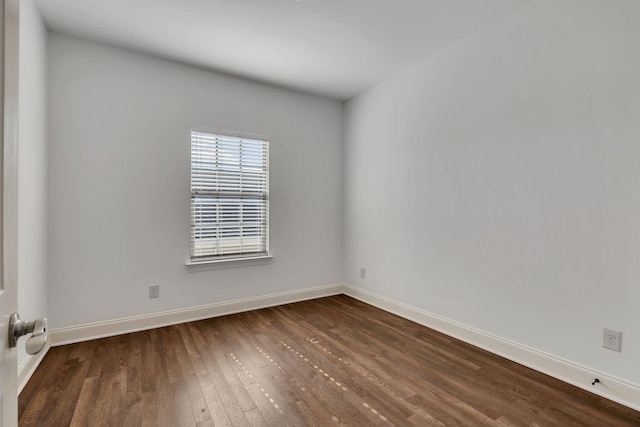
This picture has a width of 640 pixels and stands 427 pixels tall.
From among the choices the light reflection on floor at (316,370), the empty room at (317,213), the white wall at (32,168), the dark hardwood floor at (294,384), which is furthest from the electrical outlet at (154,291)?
the light reflection on floor at (316,370)

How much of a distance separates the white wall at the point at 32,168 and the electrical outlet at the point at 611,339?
11.9ft

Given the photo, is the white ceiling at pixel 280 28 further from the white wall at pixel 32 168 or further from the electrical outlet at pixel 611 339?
the electrical outlet at pixel 611 339

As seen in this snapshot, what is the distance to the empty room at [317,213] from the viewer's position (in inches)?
73.8

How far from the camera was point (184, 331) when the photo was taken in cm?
288

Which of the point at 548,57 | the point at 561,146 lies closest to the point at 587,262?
the point at 561,146

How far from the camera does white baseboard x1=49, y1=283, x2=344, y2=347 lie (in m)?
2.64

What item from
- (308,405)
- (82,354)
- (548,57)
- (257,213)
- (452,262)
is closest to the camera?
(308,405)

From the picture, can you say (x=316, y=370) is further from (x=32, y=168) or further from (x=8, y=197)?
(x=32, y=168)

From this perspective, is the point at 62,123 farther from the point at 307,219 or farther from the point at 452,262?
the point at 452,262

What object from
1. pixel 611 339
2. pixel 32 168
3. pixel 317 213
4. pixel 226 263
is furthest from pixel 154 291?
pixel 611 339

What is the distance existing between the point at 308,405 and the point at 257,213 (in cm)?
222

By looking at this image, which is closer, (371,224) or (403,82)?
(403,82)

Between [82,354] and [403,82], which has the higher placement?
[403,82]

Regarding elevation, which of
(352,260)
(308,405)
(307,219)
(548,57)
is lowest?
(308,405)
